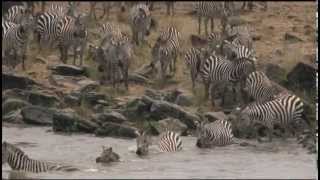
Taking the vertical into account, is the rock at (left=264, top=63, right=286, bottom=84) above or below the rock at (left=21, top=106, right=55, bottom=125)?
above

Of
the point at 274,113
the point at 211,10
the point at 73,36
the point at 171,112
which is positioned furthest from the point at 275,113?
the point at 211,10

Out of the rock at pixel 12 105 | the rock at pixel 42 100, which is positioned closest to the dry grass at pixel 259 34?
the rock at pixel 42 100

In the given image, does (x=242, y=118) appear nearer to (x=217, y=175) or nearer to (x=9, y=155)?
(x=217, y=175)

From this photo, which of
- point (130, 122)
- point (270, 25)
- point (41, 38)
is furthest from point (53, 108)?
point (270, 25)

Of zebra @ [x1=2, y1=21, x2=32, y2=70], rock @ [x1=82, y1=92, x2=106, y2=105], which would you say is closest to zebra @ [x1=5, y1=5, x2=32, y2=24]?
zebra @ [x1=2, y1=21, x2=32, y2=70]

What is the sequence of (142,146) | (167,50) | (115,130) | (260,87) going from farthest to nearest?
(167,50)
(260,87)
(115,130)
(142,146)

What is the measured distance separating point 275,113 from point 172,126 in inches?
71.5

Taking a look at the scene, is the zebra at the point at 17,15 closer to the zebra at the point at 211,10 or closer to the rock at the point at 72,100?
the zebra at the point at 211,10

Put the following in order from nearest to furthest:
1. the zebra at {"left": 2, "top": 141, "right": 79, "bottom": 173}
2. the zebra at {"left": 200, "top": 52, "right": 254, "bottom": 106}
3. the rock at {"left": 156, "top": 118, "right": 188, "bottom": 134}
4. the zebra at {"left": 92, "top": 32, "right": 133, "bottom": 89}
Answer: the zebra at {"left": 2, "top": 141, "right": 79, "bottom": 173}, the rock at {"left": 156, "top": 118, "right": 188, "bottom": 134}, the zebra at {"left": 200, "top": 52, "right": 254, "bottom": 106}, the zebra at {"left": 92, "top": 32, "right": 133, "bottom": 89}

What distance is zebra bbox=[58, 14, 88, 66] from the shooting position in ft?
72.0

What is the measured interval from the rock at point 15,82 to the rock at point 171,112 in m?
3.16

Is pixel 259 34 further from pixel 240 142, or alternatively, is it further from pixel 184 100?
pixel 240 142

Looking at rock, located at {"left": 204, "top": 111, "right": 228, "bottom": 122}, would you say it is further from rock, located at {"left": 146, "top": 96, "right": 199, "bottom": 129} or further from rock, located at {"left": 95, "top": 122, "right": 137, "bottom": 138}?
rock, located at {"left": 95, "top": 122, "right": 137, "bottom": 138}

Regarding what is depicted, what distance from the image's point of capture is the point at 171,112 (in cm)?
1761
